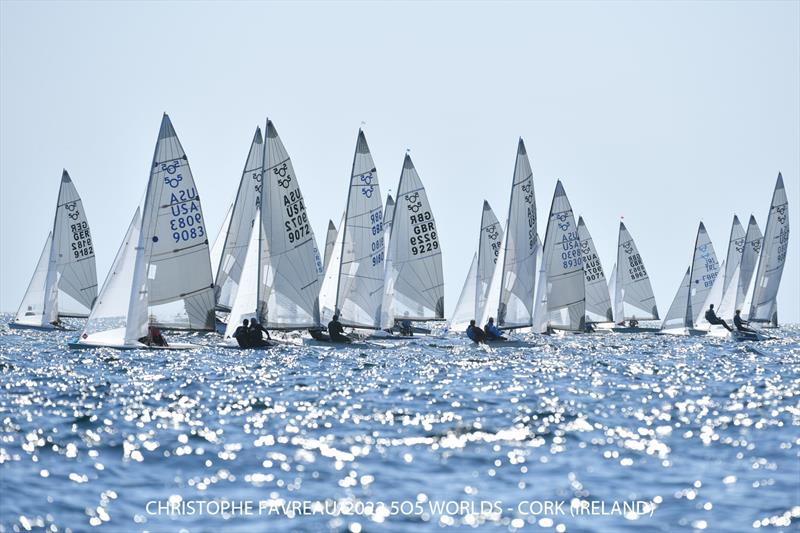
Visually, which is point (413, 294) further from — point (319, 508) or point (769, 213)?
point (319, 508)

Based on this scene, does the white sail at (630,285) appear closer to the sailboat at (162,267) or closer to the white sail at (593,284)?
the white sail at (593,284)

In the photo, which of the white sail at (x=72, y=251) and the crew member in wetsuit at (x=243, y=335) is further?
the white sail at (x=72, y=251)

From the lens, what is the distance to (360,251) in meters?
42.5

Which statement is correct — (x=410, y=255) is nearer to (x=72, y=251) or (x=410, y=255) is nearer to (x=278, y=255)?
(x=278, y=255)

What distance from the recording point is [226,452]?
14539 mm

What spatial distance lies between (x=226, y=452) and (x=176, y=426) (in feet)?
8.10

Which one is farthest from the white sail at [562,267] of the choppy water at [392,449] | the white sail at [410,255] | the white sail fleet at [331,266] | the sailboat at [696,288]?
the choppy water at [392,449]

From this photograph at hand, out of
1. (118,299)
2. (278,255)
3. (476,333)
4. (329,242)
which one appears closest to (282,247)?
(278,255)

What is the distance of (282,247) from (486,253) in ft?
48.6

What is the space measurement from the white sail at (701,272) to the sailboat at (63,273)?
32.5m

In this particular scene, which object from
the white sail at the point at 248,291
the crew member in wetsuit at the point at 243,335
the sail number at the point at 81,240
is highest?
the sail number at the point at 81,240

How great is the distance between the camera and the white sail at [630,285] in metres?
73.2

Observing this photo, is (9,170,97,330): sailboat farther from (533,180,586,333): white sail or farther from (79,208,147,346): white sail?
(533,180,586,333): white sail

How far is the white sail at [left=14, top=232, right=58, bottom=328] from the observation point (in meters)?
52.7
